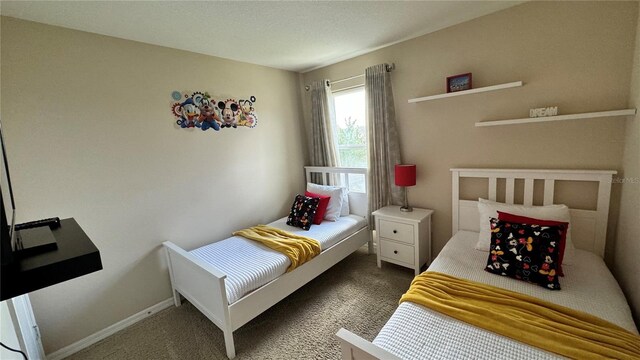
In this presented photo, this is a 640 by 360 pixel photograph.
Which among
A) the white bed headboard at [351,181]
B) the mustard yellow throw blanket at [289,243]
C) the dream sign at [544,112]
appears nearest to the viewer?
the dream sign at [544,112]

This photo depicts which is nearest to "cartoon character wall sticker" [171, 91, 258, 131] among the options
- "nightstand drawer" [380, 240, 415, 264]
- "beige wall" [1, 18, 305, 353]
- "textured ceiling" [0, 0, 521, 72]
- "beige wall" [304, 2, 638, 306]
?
"beige wall" [1, 18, 305, 353]

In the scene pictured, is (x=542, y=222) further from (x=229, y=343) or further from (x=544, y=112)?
(x=229, y=343)

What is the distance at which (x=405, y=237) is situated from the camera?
104 inches

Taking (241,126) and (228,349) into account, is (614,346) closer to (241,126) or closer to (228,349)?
(228,349)

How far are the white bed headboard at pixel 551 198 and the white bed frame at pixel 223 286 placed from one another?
113 cm

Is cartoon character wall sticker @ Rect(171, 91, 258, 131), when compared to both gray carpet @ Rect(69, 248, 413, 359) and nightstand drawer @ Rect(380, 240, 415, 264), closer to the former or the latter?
gray carpet @ Rect(69, 248, 413, 359)

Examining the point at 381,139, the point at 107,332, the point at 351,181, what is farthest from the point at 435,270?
the point at 107,332

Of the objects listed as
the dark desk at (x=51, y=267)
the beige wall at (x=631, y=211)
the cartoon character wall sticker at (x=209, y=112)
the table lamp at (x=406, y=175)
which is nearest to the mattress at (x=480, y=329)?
the beige wall at (x=631, y=211)

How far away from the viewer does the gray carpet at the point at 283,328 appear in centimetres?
192

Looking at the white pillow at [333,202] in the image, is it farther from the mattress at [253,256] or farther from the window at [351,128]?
the window at [351,128]

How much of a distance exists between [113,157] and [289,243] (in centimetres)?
161

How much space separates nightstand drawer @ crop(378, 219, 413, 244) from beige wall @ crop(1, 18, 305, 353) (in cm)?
162

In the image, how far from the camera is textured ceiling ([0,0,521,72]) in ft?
5.78

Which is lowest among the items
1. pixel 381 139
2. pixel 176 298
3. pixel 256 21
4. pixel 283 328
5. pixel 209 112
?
pixel 283 328
